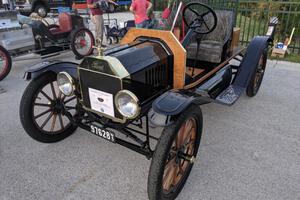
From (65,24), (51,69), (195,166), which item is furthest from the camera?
(65,24)

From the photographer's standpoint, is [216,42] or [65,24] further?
[65,24]

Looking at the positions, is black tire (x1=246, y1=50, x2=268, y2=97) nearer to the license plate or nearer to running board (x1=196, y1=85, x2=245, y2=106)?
running board (x1=196, y1=85, x2=245, y2=106)

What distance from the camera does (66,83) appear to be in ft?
7.75

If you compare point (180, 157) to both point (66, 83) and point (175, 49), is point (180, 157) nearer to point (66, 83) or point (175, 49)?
point (175, 49)

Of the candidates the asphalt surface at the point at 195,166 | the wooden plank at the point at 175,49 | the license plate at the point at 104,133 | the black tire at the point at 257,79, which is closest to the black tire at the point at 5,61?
the asphalt surface at the point at 195,166

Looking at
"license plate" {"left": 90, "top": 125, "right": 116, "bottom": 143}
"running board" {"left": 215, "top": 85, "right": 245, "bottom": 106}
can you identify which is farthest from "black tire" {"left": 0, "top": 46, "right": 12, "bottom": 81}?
"running board" {"left": 215, "top": 85, "right": 245, "bottom": 106}

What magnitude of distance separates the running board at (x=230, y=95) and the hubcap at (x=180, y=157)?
0.62m

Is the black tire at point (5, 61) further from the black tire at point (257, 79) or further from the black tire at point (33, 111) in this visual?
the black tire at point (257, 79)

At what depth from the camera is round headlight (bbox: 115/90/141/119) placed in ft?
6.41

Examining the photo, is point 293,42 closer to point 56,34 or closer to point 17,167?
point 56,34

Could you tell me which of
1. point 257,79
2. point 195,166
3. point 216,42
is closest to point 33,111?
point 195,166

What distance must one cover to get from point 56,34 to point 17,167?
4.12m

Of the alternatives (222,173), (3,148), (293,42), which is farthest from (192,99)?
(293,42)

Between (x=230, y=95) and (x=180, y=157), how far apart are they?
3.69 feet
